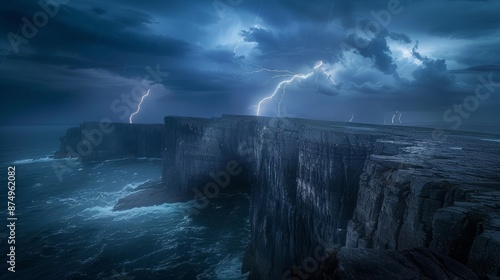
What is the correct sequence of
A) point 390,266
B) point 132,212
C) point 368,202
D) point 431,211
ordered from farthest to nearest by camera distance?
1. point 132,212
2. point 368,202
3. point 431,211
4. point 390,266

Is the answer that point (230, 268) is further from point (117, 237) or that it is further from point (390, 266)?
point (390, 266)

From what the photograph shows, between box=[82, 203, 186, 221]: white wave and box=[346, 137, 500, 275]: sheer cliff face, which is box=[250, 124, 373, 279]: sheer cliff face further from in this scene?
box=[82, 203, 186, 221]: white wave

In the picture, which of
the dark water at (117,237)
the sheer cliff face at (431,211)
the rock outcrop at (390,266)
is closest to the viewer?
the rock outcrop at (390,266)

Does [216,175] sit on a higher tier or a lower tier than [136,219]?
higher

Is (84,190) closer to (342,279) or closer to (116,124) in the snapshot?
(116,124)

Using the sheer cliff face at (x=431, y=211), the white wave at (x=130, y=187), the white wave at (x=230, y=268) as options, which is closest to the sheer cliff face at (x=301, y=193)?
the white wave at (x=230, y=268)

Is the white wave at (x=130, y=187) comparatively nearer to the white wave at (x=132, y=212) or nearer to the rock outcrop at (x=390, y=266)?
the white wave at (x=132, y=212)

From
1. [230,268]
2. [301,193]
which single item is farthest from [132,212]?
[301,193]

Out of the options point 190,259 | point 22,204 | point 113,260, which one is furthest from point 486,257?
point 22,204
